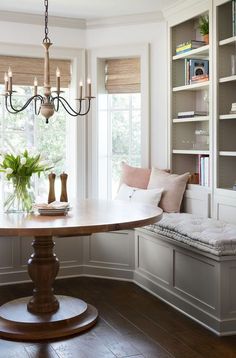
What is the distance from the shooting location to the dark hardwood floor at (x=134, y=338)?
3.07 metres

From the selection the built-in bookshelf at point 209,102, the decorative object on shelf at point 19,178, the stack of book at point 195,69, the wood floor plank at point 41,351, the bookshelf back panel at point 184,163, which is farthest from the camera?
the bookshelf back panel at point 184,163

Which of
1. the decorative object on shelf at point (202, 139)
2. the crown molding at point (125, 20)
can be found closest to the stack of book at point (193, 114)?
the decorative object on shelf at point (202, 139)

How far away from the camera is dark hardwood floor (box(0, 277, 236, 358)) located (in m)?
3.07

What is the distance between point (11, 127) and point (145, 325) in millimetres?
2514

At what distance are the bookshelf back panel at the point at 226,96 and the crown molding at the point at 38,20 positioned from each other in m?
1.75

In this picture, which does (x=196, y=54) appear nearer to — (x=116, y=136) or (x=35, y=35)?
(x=116, y=136)

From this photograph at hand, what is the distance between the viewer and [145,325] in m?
3.54

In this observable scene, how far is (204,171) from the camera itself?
452 centimetres

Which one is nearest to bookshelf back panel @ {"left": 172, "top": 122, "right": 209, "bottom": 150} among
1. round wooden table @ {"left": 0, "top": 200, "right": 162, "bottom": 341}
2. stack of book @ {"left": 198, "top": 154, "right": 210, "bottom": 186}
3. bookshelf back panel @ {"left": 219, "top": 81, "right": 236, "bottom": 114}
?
stack of book @ {"left": 198, "top": 154, "right": 210, "bottom": 186}

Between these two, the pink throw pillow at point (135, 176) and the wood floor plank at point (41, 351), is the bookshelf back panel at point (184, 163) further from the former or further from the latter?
→ the wood floor plank at point (41, 351)

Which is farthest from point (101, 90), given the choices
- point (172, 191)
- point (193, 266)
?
point (193, 266)

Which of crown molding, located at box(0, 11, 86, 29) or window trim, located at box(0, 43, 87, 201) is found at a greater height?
crown molding, located at box(0, 11, 86, 29)

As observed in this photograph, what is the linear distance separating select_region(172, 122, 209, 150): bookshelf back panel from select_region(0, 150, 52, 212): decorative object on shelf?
5.98 feet

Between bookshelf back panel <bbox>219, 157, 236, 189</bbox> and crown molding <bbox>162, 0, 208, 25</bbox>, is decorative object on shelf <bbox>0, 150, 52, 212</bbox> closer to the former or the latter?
bookshelf back panel <bbox>219, 157, 236, 189</bbox>
